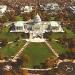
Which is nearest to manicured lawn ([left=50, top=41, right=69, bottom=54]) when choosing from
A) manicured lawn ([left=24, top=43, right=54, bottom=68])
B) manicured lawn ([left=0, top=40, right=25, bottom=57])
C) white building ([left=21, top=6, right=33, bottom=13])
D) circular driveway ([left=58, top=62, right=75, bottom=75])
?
manicured lawn ([left=24, top=43, right=54, bottom=68])

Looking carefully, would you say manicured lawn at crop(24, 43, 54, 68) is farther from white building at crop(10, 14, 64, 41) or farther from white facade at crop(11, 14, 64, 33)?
white facade at crop(11, 14, 64, 33)

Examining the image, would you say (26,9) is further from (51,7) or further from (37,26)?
(37,26)

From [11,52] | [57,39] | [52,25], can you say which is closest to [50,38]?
[57,39]

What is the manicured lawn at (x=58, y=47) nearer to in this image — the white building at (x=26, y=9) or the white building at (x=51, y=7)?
the white building at (x=26, y=9)

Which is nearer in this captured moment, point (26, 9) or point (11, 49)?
point (11, 49)

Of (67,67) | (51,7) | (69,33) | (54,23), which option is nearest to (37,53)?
(67,67)
